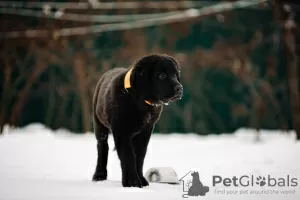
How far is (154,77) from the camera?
5.20 meters

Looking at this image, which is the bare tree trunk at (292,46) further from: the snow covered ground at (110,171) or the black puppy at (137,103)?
the black puppy at (137,103)

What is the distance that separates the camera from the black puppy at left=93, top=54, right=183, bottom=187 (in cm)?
517

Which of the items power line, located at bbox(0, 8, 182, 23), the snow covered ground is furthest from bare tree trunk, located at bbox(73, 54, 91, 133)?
the snow covered ground

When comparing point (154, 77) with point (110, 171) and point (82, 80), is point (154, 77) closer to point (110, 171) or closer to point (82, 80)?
point (110, 171)

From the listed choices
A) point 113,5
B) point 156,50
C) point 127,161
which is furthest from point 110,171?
point 156,50

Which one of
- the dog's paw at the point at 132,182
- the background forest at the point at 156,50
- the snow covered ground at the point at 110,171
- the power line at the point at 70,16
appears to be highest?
the power line at the point at 70,16

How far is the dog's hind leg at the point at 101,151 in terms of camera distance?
618 centimetres

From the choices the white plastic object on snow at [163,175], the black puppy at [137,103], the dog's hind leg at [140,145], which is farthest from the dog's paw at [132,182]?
the white plastic object on snow at [163,175]

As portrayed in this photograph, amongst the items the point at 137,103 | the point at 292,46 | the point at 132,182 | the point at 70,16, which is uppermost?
the point at 70,16

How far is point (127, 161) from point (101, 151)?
Answer: 1087mm

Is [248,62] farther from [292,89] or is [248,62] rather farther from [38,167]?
[38,167]

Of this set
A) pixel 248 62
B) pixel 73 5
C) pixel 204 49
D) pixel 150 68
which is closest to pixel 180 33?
pixel 204 49

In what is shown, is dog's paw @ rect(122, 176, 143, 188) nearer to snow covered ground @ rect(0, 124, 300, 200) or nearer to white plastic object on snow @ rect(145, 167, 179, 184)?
snow covered ground @ rect(0, 124, 300, 200)

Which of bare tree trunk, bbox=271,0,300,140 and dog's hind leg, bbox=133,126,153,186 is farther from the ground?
bare tree trunk, bbox=271,0,300,140
